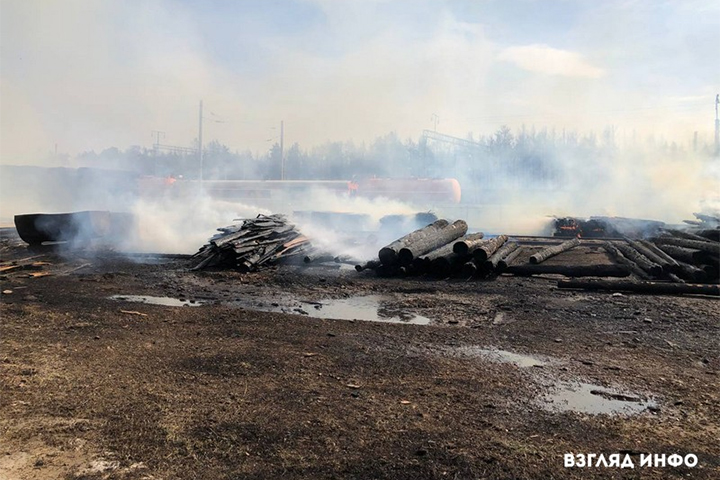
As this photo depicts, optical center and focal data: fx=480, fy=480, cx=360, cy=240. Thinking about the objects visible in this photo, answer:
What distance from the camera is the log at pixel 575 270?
11297 millimetres

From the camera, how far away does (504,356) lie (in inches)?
236

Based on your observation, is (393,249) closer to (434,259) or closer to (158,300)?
(434,259)

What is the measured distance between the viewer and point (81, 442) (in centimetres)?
369

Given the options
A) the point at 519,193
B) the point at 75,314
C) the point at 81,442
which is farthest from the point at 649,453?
the point at 519,193

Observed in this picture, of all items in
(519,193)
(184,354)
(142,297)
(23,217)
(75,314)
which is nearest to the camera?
(184,354)

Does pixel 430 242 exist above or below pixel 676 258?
above

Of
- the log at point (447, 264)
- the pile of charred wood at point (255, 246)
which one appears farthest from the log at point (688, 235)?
the pile of charred wood at point (255, 246)

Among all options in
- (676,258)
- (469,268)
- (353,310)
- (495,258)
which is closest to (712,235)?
(676,258)

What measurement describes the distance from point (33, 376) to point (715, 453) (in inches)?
246

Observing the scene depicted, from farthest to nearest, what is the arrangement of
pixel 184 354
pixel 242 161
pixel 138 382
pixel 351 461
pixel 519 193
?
pixel 242 161 → pixel 519 193 → pixel 184 354 → pixel 138 382 → pixel 351 461

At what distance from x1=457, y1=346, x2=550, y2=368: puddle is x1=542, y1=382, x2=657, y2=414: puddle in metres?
0.72

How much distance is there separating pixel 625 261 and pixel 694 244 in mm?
1661

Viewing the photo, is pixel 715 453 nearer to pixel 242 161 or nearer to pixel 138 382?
pixel 138 382

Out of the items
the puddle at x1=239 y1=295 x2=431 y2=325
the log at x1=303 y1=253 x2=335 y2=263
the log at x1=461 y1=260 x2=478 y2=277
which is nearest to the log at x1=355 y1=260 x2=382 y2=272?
the log at x1=303 y1=253 x2=335 y2=263
